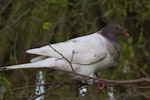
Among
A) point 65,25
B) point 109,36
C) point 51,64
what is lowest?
point 51,64

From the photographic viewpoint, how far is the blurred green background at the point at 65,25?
449 cm

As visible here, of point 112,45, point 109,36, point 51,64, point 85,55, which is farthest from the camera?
point 109,36

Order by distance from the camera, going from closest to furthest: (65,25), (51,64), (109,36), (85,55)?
(51,64)
(85,55)
(109,36)
(65,25)

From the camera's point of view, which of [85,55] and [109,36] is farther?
[109,36]

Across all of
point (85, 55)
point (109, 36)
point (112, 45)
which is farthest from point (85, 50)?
point (109, 36)

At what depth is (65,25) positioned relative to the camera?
4711 millimetres

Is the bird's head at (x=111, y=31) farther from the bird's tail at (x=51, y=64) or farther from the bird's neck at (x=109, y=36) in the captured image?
the bird's tail at (x=51, y=64)

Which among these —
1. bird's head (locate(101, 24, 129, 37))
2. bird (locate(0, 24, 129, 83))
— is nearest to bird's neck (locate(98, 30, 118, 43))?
bird's head (locate(101, 24, 129, 37))

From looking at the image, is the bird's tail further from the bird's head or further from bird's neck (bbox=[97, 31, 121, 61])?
the bird's head

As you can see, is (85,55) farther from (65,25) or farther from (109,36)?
(65,25)

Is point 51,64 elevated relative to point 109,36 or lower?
lower

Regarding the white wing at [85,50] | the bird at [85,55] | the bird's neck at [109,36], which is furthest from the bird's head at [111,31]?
the white wing at [85,50]

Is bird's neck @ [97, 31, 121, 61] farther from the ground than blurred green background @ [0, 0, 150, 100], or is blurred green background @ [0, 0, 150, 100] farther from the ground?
blurred green background @ [0, 0, 150, 100]

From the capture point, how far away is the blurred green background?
4.49 m
